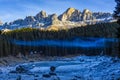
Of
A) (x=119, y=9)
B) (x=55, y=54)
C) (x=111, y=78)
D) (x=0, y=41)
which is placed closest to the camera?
(x=111, y=78)

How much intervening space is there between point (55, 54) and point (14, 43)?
22.9 m

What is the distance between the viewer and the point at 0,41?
509ft

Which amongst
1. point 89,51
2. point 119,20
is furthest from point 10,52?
point 119,20

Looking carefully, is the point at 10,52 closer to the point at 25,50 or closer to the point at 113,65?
the point at 25,50

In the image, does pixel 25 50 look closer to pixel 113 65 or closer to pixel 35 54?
pixel 35 54

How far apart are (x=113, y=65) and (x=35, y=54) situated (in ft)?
446

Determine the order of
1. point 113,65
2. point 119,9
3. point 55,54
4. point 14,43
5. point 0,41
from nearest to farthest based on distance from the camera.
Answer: point 113,65
point 119,9
point 0,41
point 14,43
point 55,54

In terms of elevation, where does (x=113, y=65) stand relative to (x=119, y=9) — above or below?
below

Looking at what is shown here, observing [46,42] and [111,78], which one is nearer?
[111,78]

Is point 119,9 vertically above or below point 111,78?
above

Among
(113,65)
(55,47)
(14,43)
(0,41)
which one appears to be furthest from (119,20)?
(55,47)

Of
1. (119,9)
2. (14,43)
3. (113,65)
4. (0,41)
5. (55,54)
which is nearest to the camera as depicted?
(113,65)

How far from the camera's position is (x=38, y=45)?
19412 centimetres

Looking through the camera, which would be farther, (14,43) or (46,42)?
(46,42)
